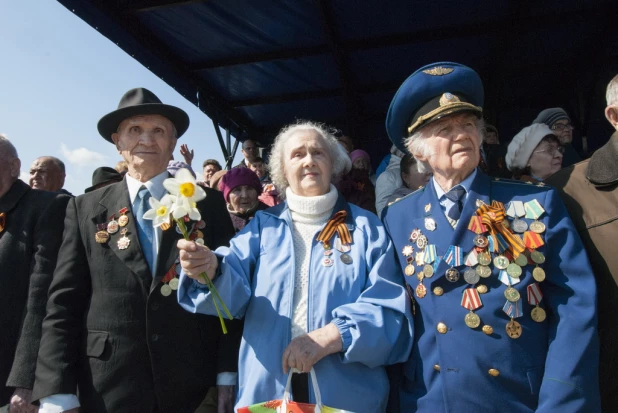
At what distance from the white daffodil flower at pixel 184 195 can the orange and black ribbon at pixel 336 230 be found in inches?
28.0

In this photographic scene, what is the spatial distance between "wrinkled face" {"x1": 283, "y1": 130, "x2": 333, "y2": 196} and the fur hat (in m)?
1.61

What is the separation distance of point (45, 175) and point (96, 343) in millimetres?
3884

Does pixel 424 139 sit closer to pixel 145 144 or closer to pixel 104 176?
pixel 145 144

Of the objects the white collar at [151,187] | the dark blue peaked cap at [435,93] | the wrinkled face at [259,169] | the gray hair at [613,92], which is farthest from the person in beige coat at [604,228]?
the wrinkled face at [259,169]

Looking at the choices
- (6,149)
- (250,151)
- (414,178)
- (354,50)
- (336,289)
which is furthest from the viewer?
(250,151)

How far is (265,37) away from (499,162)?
3109 mm

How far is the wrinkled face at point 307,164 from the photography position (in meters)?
2.42

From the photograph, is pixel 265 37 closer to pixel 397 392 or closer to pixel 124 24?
pixel 124 24

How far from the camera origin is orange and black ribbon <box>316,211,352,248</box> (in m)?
2.26

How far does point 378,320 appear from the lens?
197 cm

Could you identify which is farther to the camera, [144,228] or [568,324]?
[144,228]

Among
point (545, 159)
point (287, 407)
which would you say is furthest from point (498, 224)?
point (545, 159)

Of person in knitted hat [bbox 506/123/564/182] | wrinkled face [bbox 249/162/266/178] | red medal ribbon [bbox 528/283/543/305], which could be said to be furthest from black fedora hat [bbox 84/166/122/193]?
red medal ribbon [bbox 528/283/543/305]

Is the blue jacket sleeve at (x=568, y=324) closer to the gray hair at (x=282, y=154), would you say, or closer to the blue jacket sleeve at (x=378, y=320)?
the blue jacket sleeve at (x=378, y=320)
